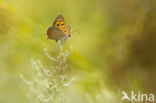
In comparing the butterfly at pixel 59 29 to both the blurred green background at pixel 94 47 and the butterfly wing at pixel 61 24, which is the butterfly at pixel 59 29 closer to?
the butterfly wing at pixel 61 24

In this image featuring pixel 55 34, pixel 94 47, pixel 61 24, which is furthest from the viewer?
pixel 94 47

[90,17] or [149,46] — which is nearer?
[149,46]

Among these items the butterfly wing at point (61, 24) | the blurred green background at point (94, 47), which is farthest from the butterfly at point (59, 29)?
the blurred green background at point (94, 47)

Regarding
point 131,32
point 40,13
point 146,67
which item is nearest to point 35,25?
point 131,32

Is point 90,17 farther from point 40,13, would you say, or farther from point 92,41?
point 40,13

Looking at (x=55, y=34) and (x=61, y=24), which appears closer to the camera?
(x=55, y=34)

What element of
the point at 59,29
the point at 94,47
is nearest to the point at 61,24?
the point at 59,29

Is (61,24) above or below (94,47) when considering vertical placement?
above

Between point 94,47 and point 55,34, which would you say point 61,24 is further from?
point 94,47

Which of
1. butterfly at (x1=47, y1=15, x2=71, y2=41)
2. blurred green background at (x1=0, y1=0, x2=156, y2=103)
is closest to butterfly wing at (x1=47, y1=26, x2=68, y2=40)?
butterfly at (x1=47, y1=15, x2=71, y2=41)
